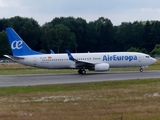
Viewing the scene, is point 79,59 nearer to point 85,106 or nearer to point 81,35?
point 85,106

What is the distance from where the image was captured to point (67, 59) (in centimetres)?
4678

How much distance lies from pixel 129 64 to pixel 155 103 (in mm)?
28173

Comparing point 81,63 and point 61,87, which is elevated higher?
point 81,63

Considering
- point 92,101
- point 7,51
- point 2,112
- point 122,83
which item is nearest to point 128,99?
point 92,101

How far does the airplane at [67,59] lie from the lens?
4594cm

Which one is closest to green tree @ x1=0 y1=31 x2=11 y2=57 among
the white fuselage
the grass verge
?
the white fuselage

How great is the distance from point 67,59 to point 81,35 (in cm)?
8473

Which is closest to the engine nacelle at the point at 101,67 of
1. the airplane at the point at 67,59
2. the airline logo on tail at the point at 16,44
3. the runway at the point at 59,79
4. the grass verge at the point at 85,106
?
the airplane at the point at 67,59

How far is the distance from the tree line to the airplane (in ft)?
207

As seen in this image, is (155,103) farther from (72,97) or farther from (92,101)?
(72,97)

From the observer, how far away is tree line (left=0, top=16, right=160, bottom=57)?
388ft

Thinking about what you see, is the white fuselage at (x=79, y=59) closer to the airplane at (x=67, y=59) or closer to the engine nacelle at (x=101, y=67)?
the airplane at (x=67, y=59)

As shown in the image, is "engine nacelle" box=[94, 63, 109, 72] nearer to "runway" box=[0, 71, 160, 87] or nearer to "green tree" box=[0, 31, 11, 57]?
"runway" box=[0, 71, 160, 87]

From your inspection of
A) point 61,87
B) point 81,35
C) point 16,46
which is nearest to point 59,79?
point 61,87
